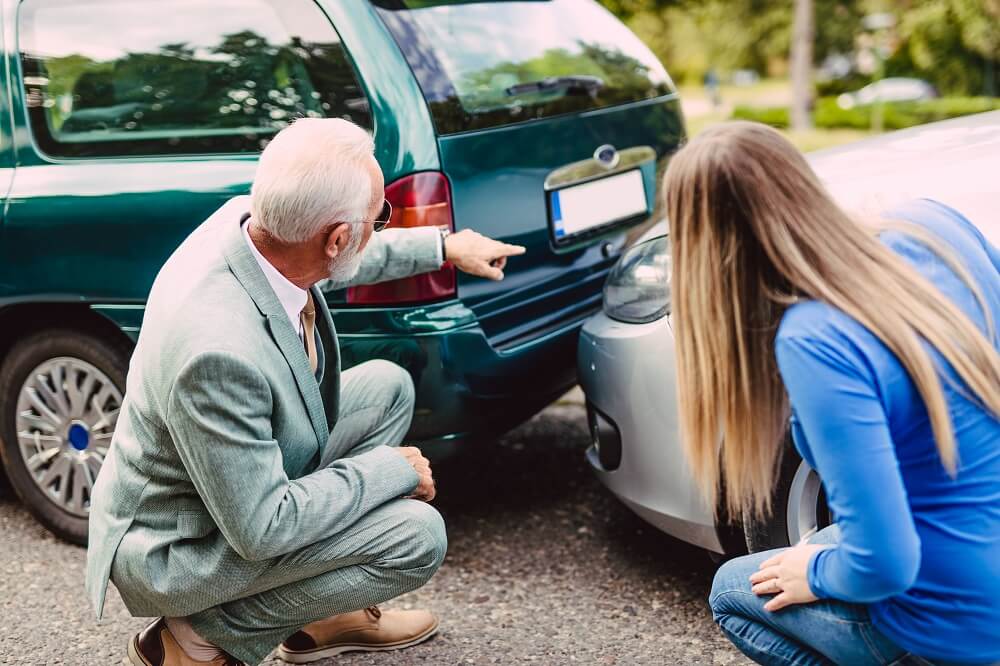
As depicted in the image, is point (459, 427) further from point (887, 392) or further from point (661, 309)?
point (887, 392)

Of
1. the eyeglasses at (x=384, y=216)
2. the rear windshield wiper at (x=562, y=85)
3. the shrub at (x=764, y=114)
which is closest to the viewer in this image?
the eyeglasses at (x=384, y=216)

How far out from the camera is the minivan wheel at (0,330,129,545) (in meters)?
3.32

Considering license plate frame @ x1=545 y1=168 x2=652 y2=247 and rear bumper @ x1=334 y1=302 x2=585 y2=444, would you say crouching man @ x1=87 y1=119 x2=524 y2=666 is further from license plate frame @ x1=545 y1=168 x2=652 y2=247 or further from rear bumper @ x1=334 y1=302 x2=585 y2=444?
license plate frame @ x1=545 y1=168 x2=652 y2=247

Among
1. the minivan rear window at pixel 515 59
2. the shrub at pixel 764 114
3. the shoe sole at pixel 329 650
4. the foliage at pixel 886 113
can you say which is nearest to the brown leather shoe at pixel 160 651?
the shoe sole at pixel 329 650

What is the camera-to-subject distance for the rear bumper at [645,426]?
2.72 m

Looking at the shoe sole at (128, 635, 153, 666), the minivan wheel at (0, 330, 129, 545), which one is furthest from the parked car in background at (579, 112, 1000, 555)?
the minivan wheel at (0, 330, 129, 545)

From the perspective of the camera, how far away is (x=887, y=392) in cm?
161

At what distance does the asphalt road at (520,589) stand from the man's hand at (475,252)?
0.58 meters

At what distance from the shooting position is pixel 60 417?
3.42 metres

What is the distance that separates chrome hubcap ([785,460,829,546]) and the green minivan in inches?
35.0

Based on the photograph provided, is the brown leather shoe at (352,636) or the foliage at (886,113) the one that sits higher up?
the brown leather shoe at (352,636)

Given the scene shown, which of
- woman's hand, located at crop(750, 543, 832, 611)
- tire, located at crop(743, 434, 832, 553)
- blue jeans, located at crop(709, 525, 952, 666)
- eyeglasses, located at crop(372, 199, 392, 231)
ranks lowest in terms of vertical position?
tire, located at crop(743, 434, 832, 553)

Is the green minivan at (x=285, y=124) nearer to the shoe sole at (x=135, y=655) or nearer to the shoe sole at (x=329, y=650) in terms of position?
the shoe sole at (x=329, y=650)

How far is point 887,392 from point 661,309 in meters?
1.21
